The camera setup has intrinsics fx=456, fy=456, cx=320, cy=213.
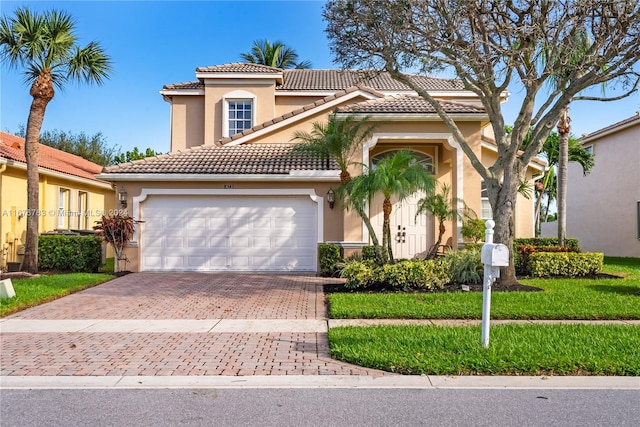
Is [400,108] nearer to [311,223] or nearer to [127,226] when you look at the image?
[311,223]

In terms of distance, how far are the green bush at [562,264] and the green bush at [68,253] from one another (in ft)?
42.9

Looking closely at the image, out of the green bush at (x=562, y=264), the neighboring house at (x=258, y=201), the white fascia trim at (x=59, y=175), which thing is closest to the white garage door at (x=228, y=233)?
the neighboring house at (x=258, y=201)

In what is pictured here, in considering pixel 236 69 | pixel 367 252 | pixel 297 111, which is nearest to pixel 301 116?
pixel 297 111

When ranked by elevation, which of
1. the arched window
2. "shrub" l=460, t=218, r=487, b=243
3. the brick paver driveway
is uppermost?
the arched window

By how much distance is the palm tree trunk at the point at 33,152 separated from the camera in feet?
44.6

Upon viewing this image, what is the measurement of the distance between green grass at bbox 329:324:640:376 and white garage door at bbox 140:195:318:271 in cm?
736

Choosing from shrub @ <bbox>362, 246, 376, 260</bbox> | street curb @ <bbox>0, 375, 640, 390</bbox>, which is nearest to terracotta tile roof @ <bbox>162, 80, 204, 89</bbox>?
shrub @ <bbox>362, 246, 376, 260</bbox>

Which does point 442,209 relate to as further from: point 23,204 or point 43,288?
point 23,204

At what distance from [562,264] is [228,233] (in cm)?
978

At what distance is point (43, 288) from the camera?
35.3ft

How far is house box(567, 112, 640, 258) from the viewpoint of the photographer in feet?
62.9

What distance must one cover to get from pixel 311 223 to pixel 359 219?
5.00 feet

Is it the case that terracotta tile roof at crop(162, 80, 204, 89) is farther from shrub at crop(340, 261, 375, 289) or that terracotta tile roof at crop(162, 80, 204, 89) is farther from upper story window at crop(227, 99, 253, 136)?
shrub at crop(340, 261, 375, 289)

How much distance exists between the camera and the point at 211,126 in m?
19.8
